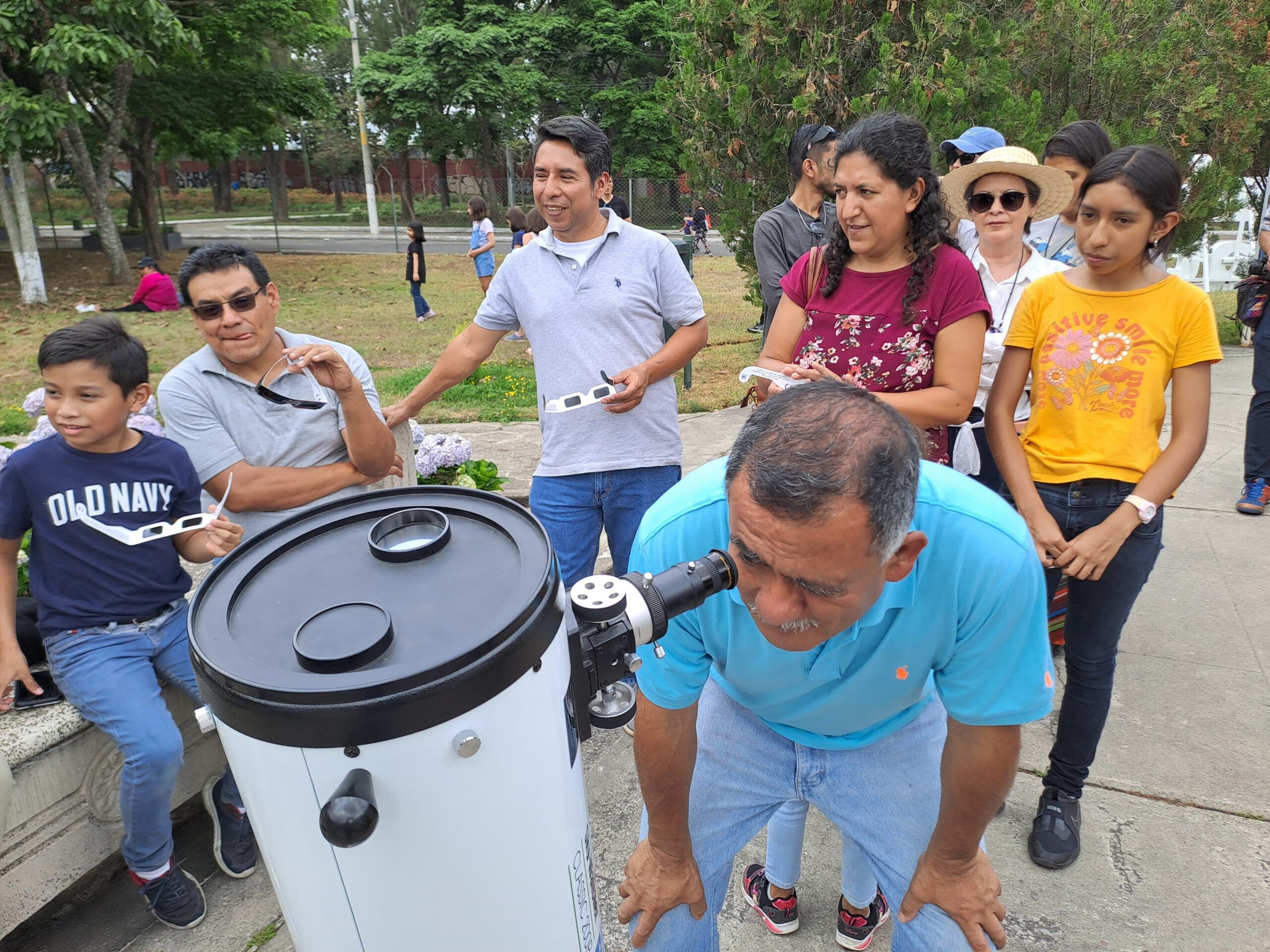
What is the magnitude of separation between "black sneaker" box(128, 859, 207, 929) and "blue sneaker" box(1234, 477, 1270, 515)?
5310mm

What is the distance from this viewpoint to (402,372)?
8680 millimetres

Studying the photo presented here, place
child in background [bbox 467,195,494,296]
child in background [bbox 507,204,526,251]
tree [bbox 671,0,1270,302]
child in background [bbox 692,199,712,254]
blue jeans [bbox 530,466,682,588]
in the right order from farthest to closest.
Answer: child in background [bbox 692,199,712,254] → child in background [bbox 467,195,494,296] → child in background [bbox 507,204,526,251] → tree [bbox 671,0,1270,302] → blue jeans [bbox 530,466,682,588]

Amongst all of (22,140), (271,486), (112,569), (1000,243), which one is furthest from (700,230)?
(112,569)

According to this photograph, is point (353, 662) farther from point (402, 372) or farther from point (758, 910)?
point (402, 372)

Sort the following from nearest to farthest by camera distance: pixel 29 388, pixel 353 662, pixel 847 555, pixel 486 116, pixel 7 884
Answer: pixel 353 662 → pixel 847 555 → pixel 7 884 → pixel 29 388 → pixel 486 116

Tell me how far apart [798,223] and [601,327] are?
1.05m

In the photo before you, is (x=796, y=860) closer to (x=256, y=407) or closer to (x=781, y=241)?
(x=256, y=407)

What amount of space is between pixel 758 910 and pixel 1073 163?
290cm

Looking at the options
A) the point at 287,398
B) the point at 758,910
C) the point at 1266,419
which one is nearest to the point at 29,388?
the point at 287,398

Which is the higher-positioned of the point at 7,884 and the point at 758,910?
the point at 7,884

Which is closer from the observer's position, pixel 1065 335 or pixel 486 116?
pixel 1065 335

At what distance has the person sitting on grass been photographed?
1280cm

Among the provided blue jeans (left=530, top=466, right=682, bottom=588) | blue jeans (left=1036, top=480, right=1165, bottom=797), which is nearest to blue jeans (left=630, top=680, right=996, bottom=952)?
blue jeans (left=1036, top=480, right=1165, bottom=797)

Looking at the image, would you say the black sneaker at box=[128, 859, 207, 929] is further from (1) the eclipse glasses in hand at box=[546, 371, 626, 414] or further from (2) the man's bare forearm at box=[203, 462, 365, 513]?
(1) the eclipse glasses in hand at box=[546, 371, 626, 414]
